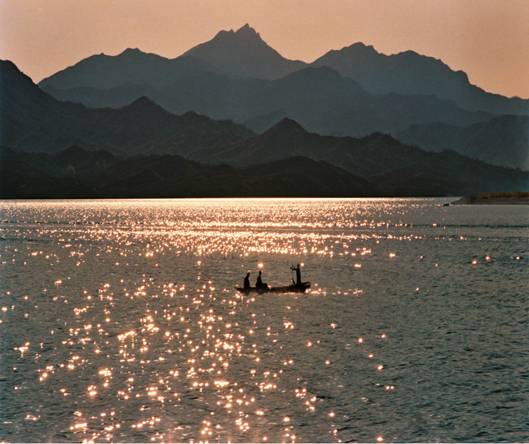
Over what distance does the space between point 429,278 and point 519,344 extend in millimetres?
54401

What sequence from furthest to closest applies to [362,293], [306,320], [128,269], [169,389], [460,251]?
[460,251], [128,269], [362,293], [306,320], [169,389]

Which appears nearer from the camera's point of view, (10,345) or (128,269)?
(10,345)

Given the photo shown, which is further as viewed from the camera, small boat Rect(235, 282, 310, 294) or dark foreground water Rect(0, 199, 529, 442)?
small boat Rect(235, 282, 310, 294)

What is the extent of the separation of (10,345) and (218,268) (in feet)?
Result: 238

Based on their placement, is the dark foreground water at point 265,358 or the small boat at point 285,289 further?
the small boat at point 285,289

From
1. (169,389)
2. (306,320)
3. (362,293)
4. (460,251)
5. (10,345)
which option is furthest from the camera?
(460,251)

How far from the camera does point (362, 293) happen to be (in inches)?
3858

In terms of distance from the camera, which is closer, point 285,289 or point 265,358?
point 265,358

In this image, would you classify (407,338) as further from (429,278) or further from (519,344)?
(429,278)

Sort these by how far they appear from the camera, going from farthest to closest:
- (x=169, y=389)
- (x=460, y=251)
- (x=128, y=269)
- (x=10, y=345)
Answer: (x=460, y=251), (x=128, y=269), (x=10, y=345), (x=169, y=389)

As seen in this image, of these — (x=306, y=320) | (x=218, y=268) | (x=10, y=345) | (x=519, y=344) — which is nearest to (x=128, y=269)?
(x=218, y=268)

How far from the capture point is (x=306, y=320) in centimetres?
7594

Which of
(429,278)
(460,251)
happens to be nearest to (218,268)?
(429,278)

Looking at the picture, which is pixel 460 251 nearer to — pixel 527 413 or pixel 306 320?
pixel 306 320
